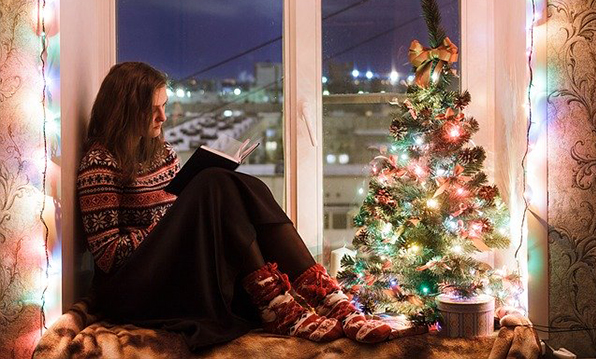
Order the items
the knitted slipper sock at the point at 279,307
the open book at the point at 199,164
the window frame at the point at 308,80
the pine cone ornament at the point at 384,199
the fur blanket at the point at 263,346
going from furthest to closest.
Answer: the window frame at the point at 308,80 < the pine cone ornament at the point at 384,199 < the open book at the point at 199,164 < the knitted slipper sock at the point at 279,307 < the fur blanket at the point at 263,346

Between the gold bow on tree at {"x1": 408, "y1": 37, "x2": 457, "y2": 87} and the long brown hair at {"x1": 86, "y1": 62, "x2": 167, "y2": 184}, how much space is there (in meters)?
0.91

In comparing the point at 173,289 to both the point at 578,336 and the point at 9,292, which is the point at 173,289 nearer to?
the point at 9,292

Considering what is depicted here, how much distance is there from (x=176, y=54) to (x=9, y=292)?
1.19 m

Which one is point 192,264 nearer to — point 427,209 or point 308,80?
point 427,209

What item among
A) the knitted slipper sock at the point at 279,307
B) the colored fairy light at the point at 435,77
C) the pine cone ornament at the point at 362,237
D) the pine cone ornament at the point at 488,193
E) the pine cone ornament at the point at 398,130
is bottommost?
the knitted slipper sock at the point at 279,307

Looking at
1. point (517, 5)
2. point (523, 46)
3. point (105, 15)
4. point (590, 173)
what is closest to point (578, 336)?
point (590, 173)

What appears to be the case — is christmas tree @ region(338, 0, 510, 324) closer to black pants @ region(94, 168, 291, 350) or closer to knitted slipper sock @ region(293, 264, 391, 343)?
knitted slipper sock @ region(293, 264, 391, 343)

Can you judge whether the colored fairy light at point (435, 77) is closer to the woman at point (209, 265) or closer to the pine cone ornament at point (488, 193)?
the pine cone ornament at point (488, 193)

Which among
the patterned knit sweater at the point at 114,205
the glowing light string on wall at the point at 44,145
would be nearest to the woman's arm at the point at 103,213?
the patterned knit sweater at the point at 114,205

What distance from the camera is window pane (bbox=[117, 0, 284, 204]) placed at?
9.16 ft

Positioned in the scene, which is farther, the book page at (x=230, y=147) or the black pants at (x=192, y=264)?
the book page at (x=230, y=147)

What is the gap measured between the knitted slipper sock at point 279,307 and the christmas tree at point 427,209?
27 centimetres

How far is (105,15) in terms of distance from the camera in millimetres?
2768

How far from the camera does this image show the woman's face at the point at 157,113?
2.41 meters
